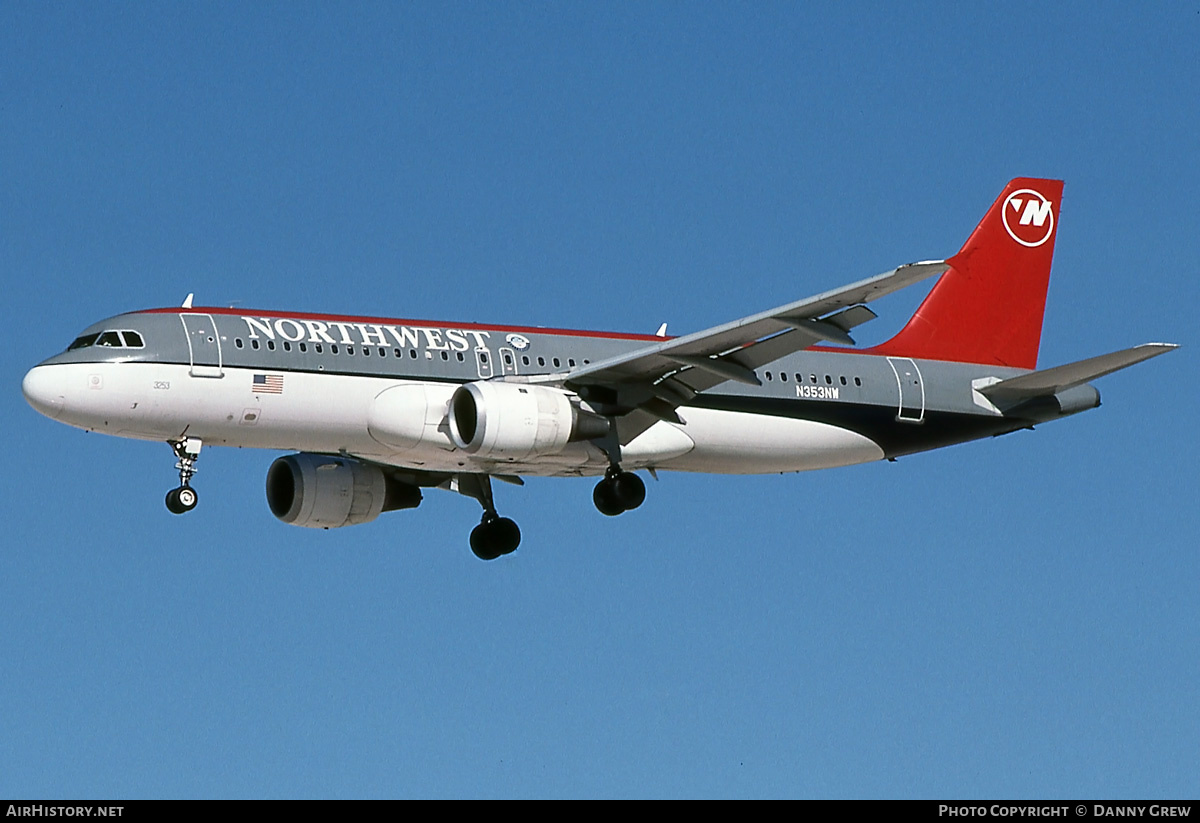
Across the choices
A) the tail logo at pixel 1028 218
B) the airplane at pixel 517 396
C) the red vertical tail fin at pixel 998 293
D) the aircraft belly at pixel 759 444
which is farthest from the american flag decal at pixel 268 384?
the tail logo at pixel 1028 218

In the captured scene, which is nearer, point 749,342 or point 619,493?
point 749,342

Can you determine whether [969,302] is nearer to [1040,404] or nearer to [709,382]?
[1040,404]

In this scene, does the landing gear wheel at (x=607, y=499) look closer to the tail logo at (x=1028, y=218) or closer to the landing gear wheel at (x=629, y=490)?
the landing gear wheel at (x=629, y=490)

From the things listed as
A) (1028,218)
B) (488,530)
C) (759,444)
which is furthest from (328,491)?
(1028,218)

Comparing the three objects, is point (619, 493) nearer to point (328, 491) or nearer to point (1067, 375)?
point (328, 491)

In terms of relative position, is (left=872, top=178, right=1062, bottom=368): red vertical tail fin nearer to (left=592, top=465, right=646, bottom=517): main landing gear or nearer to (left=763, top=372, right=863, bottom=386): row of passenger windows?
(left=763, top=372, right=863, bottom=386): row of passenger windows

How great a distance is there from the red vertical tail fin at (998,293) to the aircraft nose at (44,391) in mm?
19443

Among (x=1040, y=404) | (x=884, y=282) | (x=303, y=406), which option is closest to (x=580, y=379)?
(x=303, y=406)

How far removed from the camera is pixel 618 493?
135ft

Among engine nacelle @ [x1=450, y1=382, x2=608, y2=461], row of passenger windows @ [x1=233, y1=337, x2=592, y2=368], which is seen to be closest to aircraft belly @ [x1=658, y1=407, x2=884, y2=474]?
engine nacelle @ [x1=450, y1=382, x2=608, y2=461]

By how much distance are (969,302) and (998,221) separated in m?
2.75

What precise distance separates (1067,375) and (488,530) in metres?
13.9
